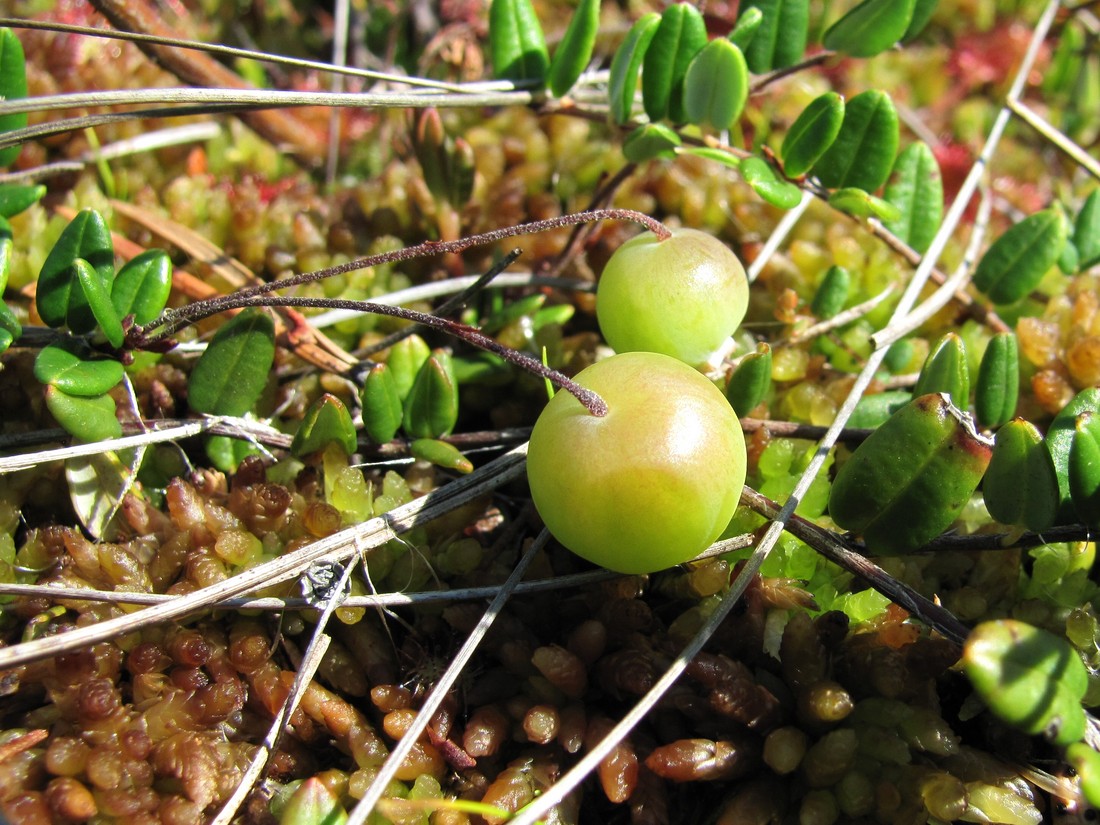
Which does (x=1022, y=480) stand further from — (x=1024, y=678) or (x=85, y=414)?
(x=85, y=414)

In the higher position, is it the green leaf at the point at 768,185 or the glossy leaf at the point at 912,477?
the green leaf at the point at 768,185

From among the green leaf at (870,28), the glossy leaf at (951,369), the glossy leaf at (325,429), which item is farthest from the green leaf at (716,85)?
the glossy leaf at (325,429)

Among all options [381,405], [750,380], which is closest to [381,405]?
[381,405]

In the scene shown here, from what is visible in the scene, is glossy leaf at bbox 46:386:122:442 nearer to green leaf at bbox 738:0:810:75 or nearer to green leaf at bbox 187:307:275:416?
green leaf at bbox 187:307:275:416

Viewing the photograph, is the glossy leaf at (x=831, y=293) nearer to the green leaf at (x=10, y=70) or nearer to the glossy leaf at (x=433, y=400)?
the glossy leaf at (x=433, y=400)

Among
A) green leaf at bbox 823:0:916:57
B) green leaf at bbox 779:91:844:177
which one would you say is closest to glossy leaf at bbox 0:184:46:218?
green leaf at bbox 779:91:844:177
